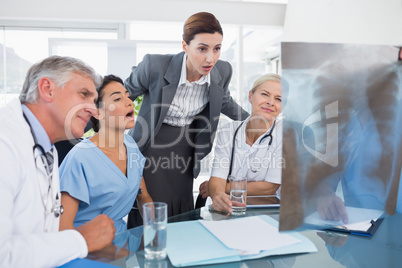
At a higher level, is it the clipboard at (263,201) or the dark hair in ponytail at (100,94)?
the dark hair in ponytail at (100,94)

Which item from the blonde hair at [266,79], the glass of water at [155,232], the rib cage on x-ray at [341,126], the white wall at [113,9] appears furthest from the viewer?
the white wall at [113,9]

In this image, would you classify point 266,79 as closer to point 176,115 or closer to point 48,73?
point 176,115

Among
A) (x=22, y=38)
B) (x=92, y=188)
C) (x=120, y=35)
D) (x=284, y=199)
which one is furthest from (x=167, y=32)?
(x=284, y=199)

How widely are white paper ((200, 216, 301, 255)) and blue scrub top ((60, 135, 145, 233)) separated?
0.49 meters

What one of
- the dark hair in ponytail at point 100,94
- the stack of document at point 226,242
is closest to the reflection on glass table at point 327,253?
the stack of document at point 226,242

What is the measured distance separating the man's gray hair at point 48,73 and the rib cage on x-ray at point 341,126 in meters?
0.71

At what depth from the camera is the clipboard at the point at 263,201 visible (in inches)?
54.6

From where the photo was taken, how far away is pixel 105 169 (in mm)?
1424

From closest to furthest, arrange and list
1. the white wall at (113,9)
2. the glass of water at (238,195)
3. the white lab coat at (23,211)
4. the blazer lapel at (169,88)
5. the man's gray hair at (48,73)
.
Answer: the white lab coat at (23,211), the man's gray hair at (48,73), the glass of water at (238,195), the blazer lapel at (169,88), the white wall at (113,9)

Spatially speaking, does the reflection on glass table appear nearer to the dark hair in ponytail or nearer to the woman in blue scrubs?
the woman in blue scrubs

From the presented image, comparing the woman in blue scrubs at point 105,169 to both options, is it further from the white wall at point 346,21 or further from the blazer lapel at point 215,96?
the white wall at point 346,21

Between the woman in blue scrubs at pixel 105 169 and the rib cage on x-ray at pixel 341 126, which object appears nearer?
the rib cage on x-ray at pixel 341 126

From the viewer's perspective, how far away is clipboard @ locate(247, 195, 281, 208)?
1.39 m

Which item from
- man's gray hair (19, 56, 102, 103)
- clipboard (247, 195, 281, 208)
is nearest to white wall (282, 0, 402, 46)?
clipboard (247, 195, 281, 208)
